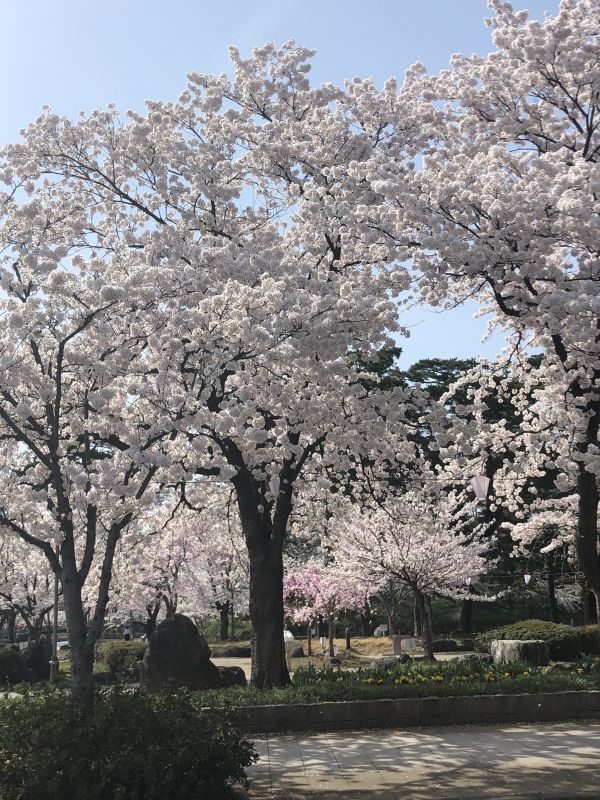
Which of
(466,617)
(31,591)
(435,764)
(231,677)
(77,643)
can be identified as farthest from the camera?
(466,617)

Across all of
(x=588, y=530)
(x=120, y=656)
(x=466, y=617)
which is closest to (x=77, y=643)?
(x=588, y=530)

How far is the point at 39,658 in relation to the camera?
25656 mm

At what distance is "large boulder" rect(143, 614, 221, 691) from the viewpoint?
53.9 ft

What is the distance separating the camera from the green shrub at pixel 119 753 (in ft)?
20.5

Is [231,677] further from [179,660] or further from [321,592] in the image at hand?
[321,592]

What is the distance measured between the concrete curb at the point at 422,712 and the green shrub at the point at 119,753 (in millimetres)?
3849

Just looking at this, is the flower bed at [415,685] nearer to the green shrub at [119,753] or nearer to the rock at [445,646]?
the green shrub at [119,753]

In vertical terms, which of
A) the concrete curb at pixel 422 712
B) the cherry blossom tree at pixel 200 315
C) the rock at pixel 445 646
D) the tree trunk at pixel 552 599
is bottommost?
the rock at pixel 445 646

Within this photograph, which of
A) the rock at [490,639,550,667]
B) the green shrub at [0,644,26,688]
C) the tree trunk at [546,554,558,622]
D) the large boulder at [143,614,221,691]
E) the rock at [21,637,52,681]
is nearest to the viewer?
the large boulder at [143,614,221,691]

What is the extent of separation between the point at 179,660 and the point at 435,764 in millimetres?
9069

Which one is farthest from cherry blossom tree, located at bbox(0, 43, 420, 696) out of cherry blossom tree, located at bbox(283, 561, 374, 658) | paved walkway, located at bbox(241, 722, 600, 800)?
cherry blossom tree, located at bbox(283, 561, 374, 658)

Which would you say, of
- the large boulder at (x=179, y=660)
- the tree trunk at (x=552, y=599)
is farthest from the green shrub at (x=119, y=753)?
the tree trunk at (x=552, y=599)

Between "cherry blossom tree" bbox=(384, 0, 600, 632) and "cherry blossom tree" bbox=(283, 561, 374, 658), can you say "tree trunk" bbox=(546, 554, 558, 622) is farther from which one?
"cherry blossom tree" bbox=(384, 0, 600, 632)

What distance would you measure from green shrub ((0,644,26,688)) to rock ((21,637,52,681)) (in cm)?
53
